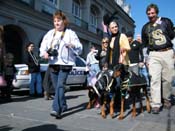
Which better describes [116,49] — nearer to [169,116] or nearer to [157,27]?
[157,27]

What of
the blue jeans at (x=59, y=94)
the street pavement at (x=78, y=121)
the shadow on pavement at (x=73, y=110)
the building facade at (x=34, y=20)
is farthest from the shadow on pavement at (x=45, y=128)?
the building facade at (x=34, y=20)

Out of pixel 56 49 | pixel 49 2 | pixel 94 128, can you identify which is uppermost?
pixel 49 2

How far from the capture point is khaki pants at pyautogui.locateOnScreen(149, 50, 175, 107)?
23.1 ft

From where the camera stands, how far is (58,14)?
641 centimetres

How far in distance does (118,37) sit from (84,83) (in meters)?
8.14

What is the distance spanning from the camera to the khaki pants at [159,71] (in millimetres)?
7047

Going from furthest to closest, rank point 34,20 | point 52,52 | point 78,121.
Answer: point 34,20 → point 52,52 → point 78,121

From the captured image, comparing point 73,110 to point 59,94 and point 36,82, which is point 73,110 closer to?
point 59,94

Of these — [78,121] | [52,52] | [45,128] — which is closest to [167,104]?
[78,121]

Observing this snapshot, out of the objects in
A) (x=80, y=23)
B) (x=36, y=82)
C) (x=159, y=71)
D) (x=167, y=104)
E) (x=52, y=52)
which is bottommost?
(x=167, y=104)

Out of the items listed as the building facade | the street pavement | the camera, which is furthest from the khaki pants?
the building facade

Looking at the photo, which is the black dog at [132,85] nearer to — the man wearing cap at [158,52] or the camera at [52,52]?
the man wearing cap at [158,52]

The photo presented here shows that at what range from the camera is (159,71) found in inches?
281

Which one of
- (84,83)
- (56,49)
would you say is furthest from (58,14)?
(84,83)
